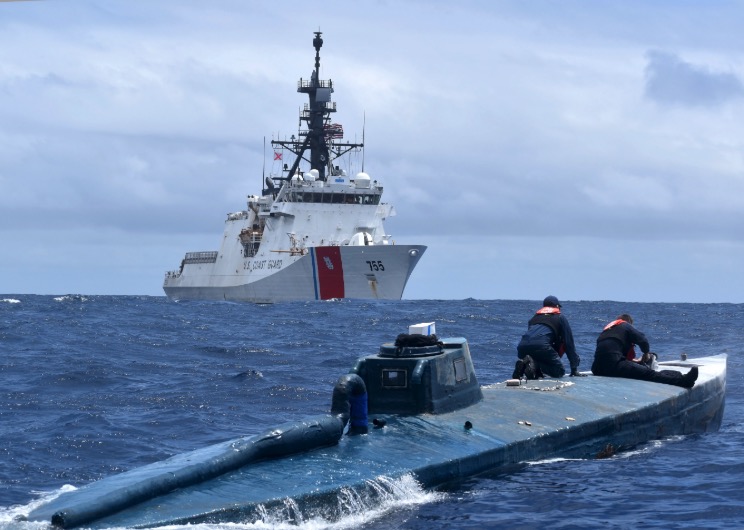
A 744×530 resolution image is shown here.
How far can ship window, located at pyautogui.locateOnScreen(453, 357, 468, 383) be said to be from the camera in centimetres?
1487

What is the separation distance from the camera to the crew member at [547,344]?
17.4 m

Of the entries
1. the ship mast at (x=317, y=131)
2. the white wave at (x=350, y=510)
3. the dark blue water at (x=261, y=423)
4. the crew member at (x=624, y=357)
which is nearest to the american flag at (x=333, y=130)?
the ship mast at (x=317, y=131)

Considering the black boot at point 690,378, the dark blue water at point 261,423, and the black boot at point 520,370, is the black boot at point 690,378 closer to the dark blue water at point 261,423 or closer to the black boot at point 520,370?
the dark blue water at point 261,423

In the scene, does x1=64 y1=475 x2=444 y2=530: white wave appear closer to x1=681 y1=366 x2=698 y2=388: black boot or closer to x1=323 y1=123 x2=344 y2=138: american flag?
x1=681 y1=366 x2=698 y2=388: black boot

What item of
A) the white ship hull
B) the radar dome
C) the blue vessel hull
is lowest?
the blue vessel hull

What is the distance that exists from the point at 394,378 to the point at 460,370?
112 cm

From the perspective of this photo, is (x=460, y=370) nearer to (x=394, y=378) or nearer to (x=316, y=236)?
(x=394, y=378)

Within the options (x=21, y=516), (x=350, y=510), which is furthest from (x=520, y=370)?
(x=21, y=516)

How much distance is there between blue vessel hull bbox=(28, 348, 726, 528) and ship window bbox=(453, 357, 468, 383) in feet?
1.62

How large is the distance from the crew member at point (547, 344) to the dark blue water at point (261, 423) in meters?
2.24

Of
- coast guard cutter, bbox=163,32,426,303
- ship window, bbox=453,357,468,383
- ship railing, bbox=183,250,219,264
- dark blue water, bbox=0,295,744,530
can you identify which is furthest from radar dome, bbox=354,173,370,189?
ship window, bbox=453,357,468,383

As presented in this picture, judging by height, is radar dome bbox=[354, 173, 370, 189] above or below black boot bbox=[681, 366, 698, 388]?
above

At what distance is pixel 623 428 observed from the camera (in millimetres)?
15617

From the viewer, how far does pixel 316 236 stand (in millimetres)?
75438
